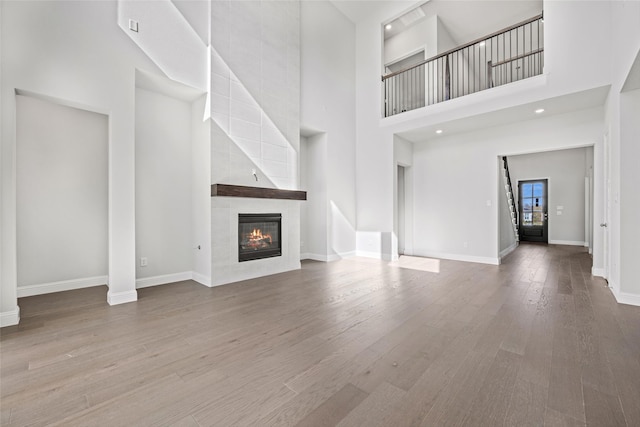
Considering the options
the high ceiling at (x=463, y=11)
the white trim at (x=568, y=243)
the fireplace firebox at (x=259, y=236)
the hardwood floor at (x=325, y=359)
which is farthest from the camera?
the white trim at (x=568, y=243)

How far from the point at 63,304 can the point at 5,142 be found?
1.79m

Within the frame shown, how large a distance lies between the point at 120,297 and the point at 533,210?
11.0 meters

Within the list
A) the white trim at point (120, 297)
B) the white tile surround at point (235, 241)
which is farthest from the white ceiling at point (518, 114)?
the white trim at point (120, 297)

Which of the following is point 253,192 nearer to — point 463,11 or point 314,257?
point 314,257

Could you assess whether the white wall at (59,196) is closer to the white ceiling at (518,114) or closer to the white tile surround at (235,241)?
the white tile surround at (235,241)

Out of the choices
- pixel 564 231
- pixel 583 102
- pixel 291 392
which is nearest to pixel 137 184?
pixel 291 392

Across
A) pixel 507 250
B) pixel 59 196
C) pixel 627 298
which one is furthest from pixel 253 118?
pixel 507 250

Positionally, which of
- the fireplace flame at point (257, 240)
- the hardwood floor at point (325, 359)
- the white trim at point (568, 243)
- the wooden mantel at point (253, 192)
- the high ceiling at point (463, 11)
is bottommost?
the hardwood floor at point (325, 359)

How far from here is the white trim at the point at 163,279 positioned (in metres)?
4.05

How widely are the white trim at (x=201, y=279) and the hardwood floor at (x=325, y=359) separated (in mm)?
462

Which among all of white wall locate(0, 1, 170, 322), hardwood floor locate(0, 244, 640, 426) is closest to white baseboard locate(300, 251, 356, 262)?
hardwood floor locate(0, 244, 640, 426)

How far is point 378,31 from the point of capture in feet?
21.4

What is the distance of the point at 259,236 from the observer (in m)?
4.76

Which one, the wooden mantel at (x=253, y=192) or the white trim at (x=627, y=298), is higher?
the wooden mantel at (x=253, y=192)
